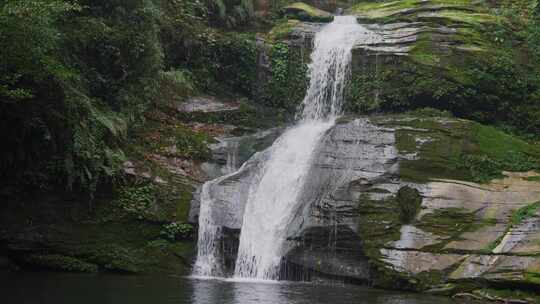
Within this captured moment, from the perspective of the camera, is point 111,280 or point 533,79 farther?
point 533,79

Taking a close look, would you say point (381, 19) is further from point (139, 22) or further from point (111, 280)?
point (111, 280)

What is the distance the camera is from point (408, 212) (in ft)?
47.5

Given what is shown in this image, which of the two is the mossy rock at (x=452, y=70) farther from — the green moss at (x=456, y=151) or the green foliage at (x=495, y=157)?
the green foliage at (x=495, y=157)

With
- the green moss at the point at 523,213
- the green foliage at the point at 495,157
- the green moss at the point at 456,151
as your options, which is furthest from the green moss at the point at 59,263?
the green moss at the point at 523,213

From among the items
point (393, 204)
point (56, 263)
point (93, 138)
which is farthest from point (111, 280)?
point (393, 204)

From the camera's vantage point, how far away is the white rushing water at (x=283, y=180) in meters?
15.3

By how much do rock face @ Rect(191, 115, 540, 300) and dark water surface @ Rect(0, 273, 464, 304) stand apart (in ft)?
2.81

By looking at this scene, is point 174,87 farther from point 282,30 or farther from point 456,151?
point 456,151

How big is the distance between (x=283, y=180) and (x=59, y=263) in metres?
6.30

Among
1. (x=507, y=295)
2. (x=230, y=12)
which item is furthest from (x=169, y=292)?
(x=230, y=12)

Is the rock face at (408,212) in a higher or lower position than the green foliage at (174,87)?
lower

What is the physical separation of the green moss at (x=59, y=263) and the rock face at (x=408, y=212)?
3532 millimetres

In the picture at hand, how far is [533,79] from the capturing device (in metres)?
19.8

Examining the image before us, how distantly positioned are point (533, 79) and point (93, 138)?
14046mm
